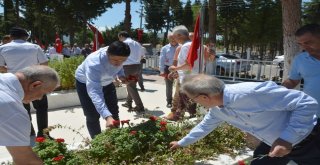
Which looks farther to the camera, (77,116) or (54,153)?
(77,116)

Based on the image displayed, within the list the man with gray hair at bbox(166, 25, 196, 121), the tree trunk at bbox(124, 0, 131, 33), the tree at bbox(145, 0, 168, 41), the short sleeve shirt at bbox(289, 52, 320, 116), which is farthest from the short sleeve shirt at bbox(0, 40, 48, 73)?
the tree at bbox(145, 0, 168, 41)

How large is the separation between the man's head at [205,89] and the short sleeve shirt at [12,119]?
3.30 ft

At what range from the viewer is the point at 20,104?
192 centimetres

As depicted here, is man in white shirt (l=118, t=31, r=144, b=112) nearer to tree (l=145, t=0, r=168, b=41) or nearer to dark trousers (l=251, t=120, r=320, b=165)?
dark trousers (l=251, t=120, r=320, b=165)

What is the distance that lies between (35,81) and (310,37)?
7.41 feet

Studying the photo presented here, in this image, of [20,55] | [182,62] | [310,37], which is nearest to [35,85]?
[310,37]

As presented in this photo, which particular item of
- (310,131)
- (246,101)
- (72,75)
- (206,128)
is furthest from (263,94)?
(72,75)

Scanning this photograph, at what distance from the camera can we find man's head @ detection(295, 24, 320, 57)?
3.05 metres

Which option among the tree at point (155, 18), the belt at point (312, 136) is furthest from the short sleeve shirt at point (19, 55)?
the tree at point (155, 18)

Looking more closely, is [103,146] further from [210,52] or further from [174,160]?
[210,52]

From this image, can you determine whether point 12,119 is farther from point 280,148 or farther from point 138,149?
point 138,149

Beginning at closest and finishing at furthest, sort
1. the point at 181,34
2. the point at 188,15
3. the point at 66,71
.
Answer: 1. the point at 181,34
2. the point at 66,71
3. the point at 188,15

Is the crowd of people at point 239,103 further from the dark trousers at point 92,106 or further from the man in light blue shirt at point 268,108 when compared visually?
the dark trousers at point 92,106

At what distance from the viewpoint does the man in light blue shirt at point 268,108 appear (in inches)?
89.4
